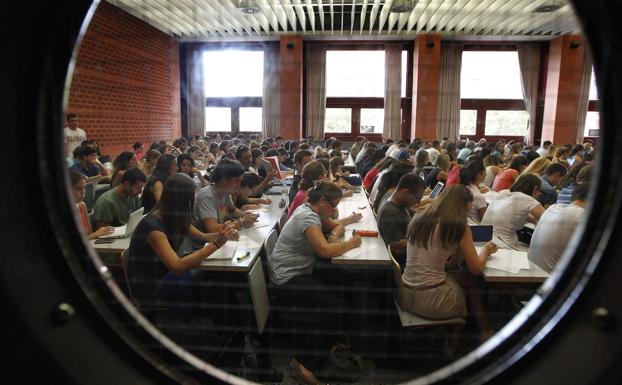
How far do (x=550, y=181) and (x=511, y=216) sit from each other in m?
0.50

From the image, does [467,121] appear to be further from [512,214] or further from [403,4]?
[512,214]

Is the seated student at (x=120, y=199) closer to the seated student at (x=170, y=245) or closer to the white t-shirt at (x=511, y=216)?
the seated student at (x=170, y=245)

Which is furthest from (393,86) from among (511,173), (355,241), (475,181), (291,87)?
(355,241)

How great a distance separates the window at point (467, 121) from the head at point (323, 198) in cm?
478

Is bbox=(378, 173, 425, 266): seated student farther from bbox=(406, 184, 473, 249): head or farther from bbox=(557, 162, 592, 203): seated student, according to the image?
bbox=(557, 162, 592, 203): seated student

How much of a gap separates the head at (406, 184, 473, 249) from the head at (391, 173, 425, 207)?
294 mm

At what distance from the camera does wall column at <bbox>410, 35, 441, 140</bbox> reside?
5125 millimetres

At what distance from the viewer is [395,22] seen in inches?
199

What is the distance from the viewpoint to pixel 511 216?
5.47 feet

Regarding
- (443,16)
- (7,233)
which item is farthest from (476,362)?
(443,16)

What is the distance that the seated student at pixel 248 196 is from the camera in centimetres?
186

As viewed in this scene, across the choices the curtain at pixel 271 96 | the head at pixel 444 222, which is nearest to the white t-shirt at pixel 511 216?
the head at pixel 444 222

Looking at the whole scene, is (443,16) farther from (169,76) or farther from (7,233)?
(7,233)

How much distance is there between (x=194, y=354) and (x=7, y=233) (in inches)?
5.3
